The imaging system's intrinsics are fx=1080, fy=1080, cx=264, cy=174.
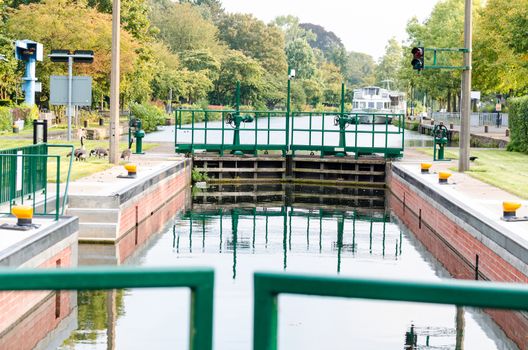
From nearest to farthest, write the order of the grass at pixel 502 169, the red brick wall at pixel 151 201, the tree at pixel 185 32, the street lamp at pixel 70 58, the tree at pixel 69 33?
1. the red brick wall at pixel 151 201
2. the grass at pixel 502 169
3. the street lamp at pixel 70 58
4. the tree at pixel 69 33
5. the tree at pixel 185 32

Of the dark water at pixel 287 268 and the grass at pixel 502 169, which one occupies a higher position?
the grass at pixel 502 169

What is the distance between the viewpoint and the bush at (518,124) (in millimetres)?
38906

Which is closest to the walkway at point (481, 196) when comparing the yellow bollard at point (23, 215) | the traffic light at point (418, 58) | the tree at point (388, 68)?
the traffic light at point (418, 58)

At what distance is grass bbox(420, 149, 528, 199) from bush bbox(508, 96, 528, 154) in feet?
1.60

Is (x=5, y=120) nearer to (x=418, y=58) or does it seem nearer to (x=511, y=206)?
(x=418, y=58)

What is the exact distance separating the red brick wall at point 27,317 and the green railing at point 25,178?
248 cm

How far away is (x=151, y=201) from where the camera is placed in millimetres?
25828

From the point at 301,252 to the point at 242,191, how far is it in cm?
1284

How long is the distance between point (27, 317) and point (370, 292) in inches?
406

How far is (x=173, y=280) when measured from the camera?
3.24 meters

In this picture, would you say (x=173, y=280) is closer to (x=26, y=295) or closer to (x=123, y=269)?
(x=123, y=269)

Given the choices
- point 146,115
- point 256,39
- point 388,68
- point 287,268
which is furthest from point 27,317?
point 388,68

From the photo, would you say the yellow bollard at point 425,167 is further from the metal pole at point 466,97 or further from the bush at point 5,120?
the bush at point 5,120

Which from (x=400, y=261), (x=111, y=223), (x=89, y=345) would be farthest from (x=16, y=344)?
(x=400, y=261)
